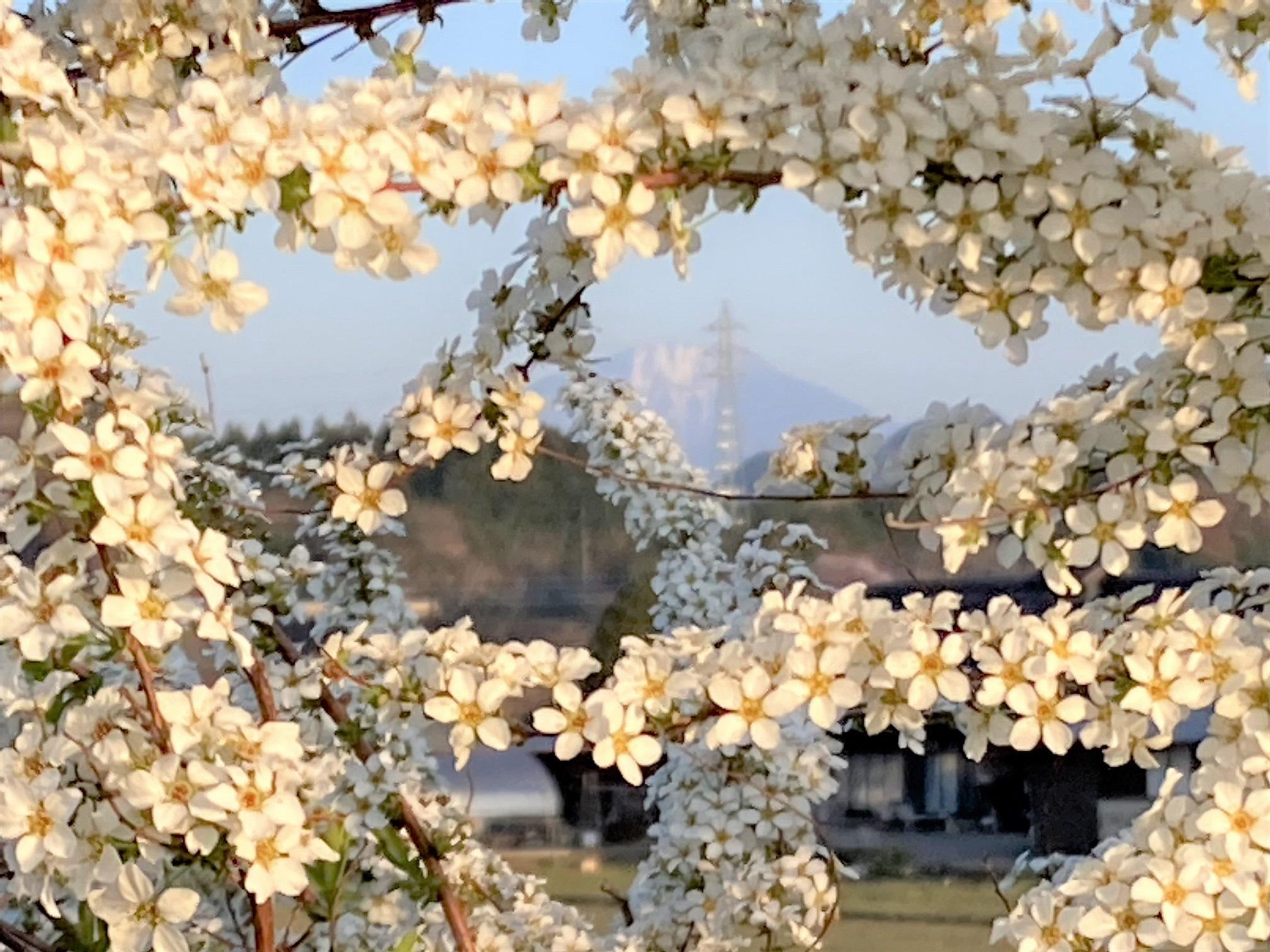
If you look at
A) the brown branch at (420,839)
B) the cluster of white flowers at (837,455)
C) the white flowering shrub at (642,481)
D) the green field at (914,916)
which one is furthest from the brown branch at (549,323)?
Result: the green field at (914,916)

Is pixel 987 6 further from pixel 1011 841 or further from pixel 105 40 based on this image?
pixel 1011 841

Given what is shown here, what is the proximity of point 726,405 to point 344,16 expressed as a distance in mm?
970

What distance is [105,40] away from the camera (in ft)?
2.47

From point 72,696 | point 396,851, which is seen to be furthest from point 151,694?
point 396,851

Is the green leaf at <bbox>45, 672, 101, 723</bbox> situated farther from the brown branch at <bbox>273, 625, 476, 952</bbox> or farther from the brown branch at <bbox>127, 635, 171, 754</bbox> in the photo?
the brown branch at <bbox>273, 625, 476, 952</bbox>

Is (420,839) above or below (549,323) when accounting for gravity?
below

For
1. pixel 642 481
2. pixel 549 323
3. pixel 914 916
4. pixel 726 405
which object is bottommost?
pixel 914 916

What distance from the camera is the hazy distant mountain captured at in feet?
5.40

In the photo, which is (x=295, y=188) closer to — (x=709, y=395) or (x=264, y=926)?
(x=264, y=926)

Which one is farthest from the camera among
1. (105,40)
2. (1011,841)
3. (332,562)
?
(1011,841)

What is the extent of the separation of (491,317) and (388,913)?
0.58 meters

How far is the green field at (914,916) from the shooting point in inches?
65.5

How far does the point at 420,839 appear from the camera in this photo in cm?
93

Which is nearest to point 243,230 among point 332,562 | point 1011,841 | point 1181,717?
point 1181,717
